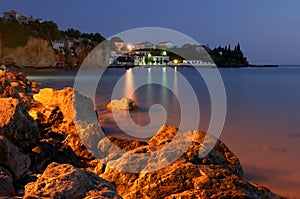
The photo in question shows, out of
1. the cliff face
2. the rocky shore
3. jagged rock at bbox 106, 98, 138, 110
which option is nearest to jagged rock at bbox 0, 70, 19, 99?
the rocky shore

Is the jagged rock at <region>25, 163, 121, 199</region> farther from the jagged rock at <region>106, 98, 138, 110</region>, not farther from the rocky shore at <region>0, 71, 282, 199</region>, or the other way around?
the jagged rock at <region>106, 98, 138, 110</region>

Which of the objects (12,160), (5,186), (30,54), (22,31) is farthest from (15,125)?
(22,31)

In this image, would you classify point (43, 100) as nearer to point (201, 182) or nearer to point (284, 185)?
point (284, 185)

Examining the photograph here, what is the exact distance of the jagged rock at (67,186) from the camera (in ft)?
6.55

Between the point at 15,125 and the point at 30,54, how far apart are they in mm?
56300

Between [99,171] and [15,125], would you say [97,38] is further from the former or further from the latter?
[99,171]

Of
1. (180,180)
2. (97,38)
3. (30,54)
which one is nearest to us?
(180,180)

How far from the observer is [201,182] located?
107 inches

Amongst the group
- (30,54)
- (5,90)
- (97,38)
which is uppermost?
(97,38)

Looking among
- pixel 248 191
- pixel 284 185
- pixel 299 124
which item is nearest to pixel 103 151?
pixel 248 191

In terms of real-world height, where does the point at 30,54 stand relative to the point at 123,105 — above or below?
above

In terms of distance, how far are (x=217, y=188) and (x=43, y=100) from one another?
294 inches

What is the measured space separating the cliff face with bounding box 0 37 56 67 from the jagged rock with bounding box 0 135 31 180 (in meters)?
53.0

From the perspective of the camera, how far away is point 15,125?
440cm
